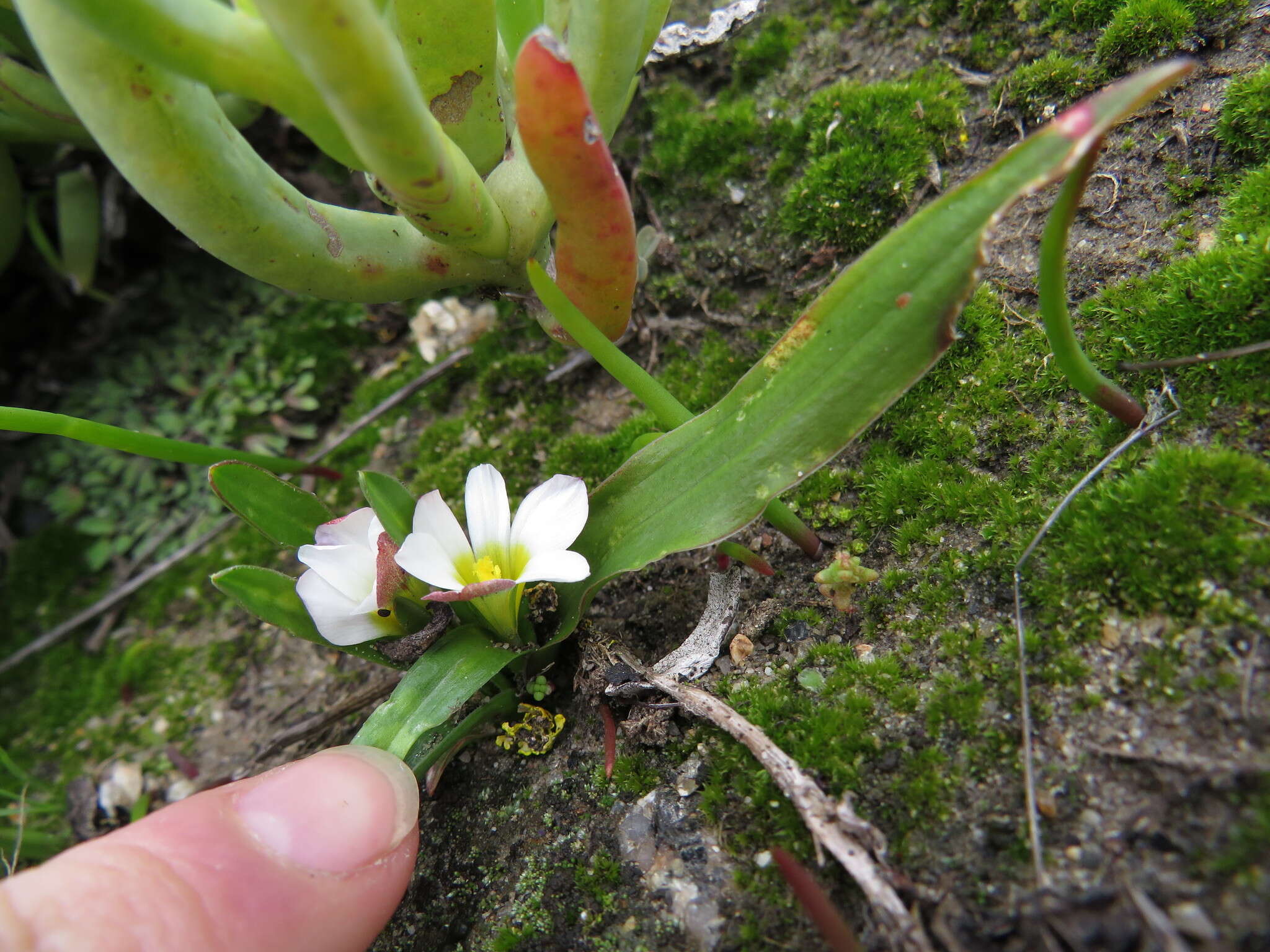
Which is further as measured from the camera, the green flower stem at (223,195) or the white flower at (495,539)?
the white flower at (495,539)

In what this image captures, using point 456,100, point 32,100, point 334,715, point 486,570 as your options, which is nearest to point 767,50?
point 456,100

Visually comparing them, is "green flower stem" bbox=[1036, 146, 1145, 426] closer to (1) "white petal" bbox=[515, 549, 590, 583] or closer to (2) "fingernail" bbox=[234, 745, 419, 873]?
(1) "white petal" bbox=[515, 549, 590, 583]

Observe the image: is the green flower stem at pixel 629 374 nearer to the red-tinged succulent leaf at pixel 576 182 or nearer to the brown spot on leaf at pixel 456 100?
the red-tinged succulent leaf at pixel 576 182

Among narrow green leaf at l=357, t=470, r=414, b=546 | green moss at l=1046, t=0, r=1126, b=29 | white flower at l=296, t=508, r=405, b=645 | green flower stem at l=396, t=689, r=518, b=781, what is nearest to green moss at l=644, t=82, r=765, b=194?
green moss at l=1046, t=0, r=1126, b=29

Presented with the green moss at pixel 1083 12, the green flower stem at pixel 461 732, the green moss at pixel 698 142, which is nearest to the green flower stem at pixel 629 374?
the green flower stem at pixel 461 732

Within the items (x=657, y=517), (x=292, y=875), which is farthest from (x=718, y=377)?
(x=292, y=875)

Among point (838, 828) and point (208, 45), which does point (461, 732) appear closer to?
point (838, 828)

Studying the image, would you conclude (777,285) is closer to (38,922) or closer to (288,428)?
(288,428)
